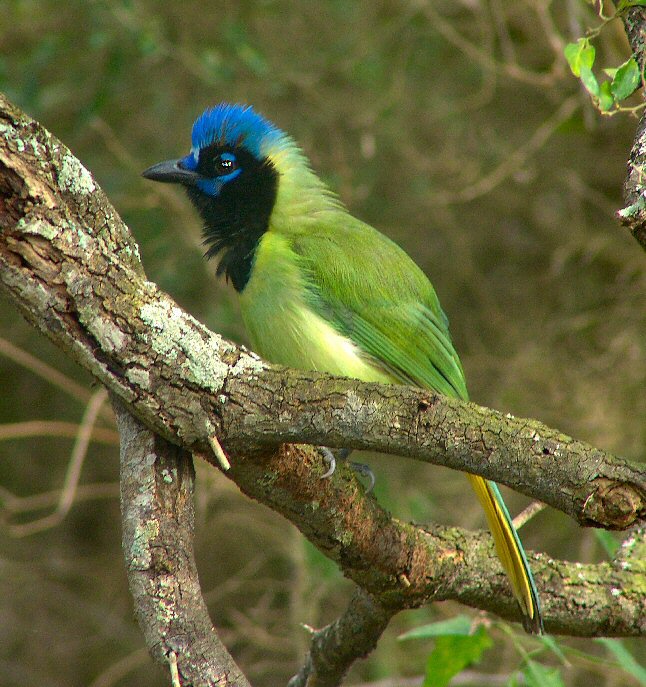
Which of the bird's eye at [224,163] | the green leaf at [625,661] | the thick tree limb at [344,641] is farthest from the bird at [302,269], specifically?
the green leaf at [625,661]

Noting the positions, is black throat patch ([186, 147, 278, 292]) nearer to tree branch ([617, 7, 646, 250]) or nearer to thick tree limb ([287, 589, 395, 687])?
thick tree limb ([287, 589, 395, 687])

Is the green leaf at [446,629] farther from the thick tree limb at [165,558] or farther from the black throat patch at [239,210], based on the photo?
the black throat patch at [239,210]

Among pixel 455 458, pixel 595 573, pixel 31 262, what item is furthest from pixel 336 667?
pixel 31 262

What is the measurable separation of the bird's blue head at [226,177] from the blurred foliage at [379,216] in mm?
1175

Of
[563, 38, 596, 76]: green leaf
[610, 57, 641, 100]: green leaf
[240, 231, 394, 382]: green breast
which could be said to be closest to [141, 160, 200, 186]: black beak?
[240, 231, 394, 382]: green breast

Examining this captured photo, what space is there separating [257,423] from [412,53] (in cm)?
389

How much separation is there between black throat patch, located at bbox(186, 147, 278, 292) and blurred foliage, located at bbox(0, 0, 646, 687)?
122 cm

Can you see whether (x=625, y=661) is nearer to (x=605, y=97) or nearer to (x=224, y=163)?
(x=605, y=97)

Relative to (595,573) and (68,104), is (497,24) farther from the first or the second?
(595,573)

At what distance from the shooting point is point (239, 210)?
338cm

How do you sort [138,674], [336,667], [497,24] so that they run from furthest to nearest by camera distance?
[138,674]
[497,24]
[336,667]

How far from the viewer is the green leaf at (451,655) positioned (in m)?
2.77

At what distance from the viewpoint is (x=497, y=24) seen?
15.9 feet

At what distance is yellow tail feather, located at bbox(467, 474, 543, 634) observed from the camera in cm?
257
